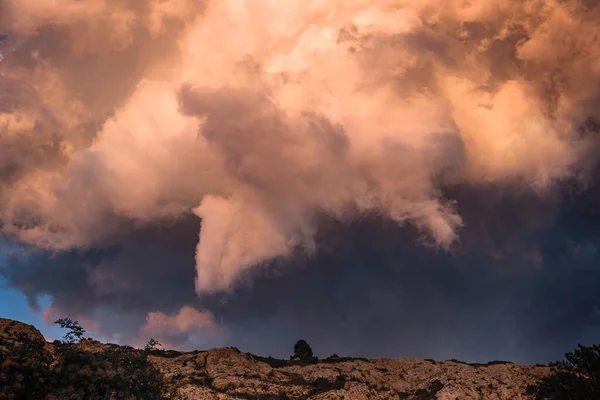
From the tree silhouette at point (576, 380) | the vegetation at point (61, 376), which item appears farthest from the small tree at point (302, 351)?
the vegetation at point (61, 376)

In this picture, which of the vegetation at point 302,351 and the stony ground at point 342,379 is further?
the vegetation at point 302,351

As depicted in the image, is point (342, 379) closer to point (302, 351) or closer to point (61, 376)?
point (302, 351)

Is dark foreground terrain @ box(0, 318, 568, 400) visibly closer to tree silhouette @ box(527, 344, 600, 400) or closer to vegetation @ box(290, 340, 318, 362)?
tree silhouette @ box(527, 344, 600, 400)

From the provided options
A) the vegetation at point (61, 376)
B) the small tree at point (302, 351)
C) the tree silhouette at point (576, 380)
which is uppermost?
the small tree at point (302, 351)

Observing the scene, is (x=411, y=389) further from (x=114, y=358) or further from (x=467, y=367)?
(x=114, y=358)

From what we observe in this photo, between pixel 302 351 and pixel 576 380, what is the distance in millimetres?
88775

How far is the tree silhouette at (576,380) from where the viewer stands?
2904 inches

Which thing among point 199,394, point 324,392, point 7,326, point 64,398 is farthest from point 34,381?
point 7,326

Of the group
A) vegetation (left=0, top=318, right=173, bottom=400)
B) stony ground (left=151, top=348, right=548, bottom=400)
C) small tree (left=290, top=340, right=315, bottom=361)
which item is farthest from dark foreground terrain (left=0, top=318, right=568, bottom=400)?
small tree (left=290, top=340, right=315, bottom=361)

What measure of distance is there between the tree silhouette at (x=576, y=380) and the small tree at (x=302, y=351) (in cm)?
7594

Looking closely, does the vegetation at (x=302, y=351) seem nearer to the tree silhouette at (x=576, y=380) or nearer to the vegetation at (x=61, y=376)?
the tree silhouette at (x=576, y=380)

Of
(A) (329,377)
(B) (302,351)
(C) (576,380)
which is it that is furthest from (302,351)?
(C) (576,380)

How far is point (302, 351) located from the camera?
495 feet

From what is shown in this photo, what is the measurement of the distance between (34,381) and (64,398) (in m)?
2.89
